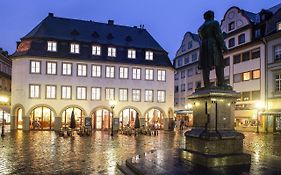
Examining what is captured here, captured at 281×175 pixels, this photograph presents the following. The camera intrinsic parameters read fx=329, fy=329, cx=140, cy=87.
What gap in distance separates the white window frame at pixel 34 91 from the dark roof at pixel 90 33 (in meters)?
6.41

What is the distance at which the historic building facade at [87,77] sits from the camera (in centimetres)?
4088

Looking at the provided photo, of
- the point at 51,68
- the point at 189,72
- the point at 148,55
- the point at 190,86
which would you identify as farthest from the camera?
the point at 189,72

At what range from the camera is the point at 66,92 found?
138 feet

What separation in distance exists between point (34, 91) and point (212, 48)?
33.1 m

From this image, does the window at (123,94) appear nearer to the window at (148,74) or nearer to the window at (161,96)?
the window at (148,74)

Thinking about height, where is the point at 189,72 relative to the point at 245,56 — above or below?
below

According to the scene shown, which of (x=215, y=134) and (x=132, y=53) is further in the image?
(x=132, y=53)

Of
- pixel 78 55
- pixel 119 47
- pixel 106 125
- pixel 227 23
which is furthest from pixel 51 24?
pixel 227 23

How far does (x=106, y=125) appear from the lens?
146 ft

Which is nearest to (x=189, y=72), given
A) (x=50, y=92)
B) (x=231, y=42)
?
(x=231, y=42)

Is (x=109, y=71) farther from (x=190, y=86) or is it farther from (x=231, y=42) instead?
(x=190, y=86)

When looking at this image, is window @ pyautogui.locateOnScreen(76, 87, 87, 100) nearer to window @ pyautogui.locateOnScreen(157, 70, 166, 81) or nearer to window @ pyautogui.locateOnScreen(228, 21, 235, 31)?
window @ pyautogui.locateOnScreen(157, 70, 166, 81)

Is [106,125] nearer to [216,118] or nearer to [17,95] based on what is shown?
[17,95]

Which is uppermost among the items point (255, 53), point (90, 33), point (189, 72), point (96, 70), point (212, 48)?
point (90, 33)
